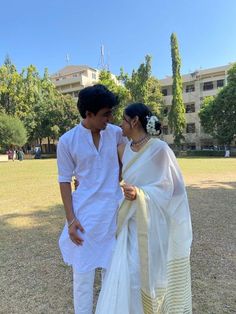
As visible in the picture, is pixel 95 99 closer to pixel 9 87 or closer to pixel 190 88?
pixel 9 87

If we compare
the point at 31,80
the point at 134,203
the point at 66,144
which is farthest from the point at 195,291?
the point at 31,80

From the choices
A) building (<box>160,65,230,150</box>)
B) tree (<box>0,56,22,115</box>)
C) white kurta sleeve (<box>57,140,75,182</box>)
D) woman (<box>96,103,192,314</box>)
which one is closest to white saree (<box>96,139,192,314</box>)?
woman (<box>96,103,192,314</box>)

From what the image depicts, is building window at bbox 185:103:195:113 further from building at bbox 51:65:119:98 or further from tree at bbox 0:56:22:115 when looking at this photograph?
tree at bbox 0:56:22:115

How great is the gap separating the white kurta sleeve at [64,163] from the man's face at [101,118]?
0.81 feet

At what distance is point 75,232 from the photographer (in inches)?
88.9

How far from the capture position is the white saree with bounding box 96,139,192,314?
2109 millimetres

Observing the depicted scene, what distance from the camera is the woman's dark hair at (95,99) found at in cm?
212

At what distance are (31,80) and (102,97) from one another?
4652cm

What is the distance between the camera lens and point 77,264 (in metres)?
2.28

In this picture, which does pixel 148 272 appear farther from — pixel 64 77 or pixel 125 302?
pixel 64 77

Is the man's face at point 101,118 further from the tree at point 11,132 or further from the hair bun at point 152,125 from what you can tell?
the tree at point 11,132

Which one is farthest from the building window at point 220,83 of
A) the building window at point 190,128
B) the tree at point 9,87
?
the tree at point 9,87

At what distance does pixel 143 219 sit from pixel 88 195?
0.41 m

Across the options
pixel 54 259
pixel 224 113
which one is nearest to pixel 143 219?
pixel 54 259
